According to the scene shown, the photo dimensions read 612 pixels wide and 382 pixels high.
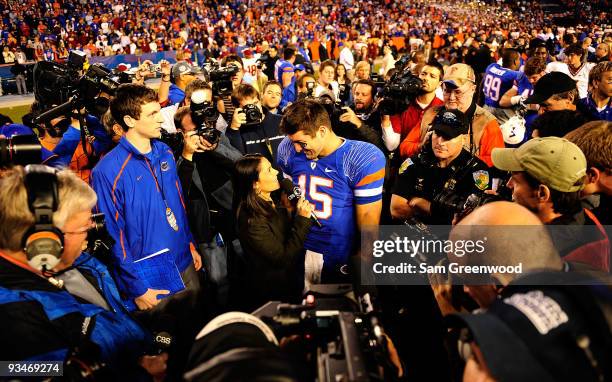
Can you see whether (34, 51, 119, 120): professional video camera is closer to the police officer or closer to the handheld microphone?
the handheld microphone

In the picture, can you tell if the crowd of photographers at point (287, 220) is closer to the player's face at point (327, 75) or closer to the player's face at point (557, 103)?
the player's face at point (557, 103)

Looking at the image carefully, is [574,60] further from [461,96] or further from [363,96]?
[461,96]

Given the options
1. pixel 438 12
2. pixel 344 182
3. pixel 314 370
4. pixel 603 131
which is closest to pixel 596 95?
pixel 603 131

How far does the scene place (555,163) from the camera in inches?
74.1

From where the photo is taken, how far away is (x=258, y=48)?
63.7 feet

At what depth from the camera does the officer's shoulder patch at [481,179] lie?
2.60m

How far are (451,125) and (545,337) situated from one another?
2181mm

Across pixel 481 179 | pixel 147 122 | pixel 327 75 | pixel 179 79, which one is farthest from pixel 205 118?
pixel 327 75

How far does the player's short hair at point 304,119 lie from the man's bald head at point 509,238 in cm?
142

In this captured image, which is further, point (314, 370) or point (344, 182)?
point (344, 182)

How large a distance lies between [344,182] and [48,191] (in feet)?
5.99

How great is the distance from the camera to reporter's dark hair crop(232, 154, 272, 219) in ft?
9.02

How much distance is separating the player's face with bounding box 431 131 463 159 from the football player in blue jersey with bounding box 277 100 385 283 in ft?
1.20

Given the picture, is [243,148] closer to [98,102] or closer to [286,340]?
[98,102]
